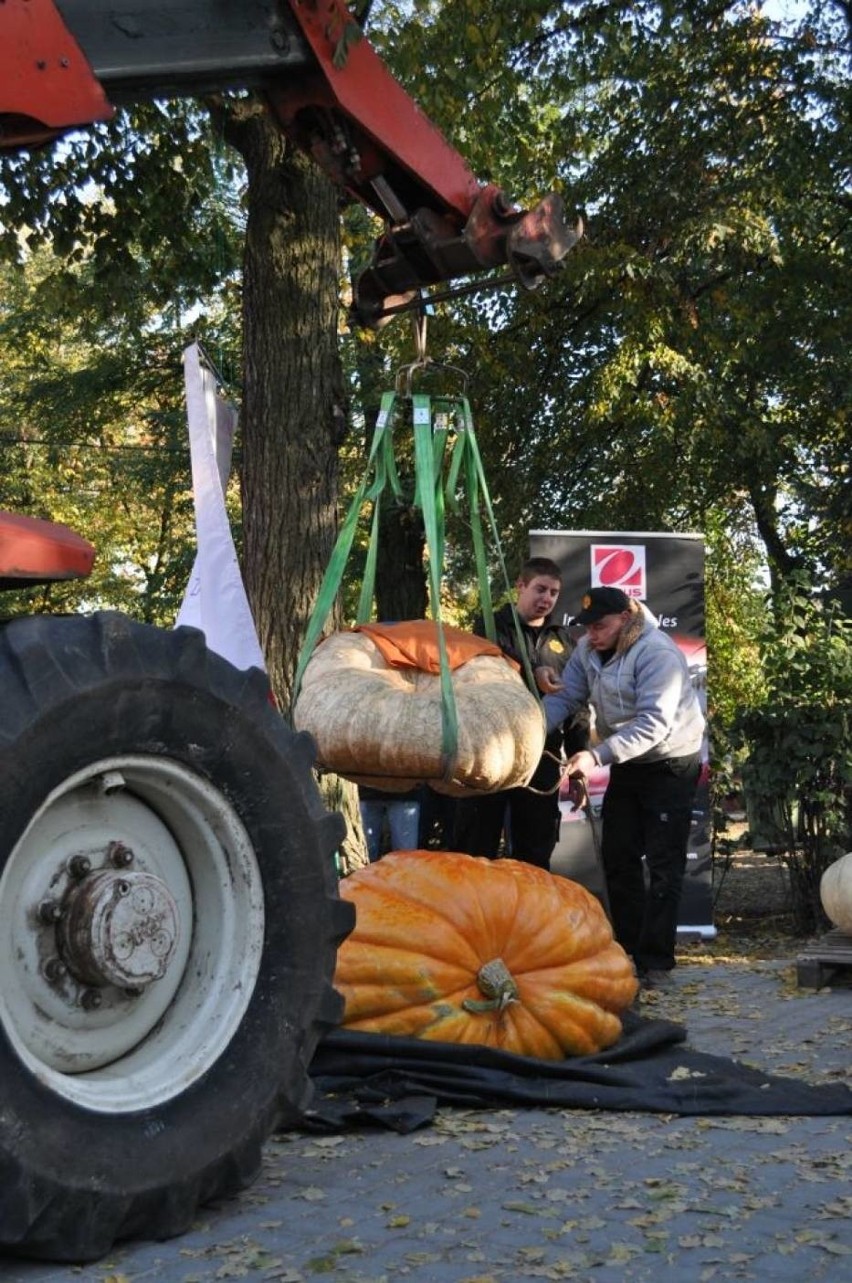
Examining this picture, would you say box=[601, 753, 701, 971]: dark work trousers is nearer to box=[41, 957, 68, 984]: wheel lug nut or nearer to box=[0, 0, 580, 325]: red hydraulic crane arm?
box=[0, 0, 580, 325]: red hydraulic crane arm

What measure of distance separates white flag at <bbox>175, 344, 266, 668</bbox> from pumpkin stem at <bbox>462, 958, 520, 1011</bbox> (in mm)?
2872

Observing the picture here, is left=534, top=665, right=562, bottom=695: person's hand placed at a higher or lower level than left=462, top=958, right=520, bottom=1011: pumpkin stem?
higher

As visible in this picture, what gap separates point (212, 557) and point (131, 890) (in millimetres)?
4948

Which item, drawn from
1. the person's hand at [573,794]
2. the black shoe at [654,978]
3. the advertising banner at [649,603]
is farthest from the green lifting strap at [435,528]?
the advertising banner at [649,603]

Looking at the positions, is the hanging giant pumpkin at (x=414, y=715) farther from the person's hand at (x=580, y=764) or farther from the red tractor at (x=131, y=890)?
the person's hand at (x=580, y=764)

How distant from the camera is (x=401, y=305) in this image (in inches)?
254

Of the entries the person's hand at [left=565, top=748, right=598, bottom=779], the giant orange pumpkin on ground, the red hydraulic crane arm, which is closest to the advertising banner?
the person's hand at [left=565, top=748, right=598, bottom=779]

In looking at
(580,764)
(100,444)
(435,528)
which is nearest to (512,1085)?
(435,528)

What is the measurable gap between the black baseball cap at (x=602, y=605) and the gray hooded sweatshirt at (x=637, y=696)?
0.12 m

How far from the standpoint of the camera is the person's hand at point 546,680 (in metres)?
7.96

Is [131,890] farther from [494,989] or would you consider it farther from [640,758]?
[640,758]

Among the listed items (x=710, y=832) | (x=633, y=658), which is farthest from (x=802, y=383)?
(x=633, y=658)

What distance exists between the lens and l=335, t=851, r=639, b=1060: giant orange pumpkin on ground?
235 inches

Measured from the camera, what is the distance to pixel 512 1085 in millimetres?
5680
